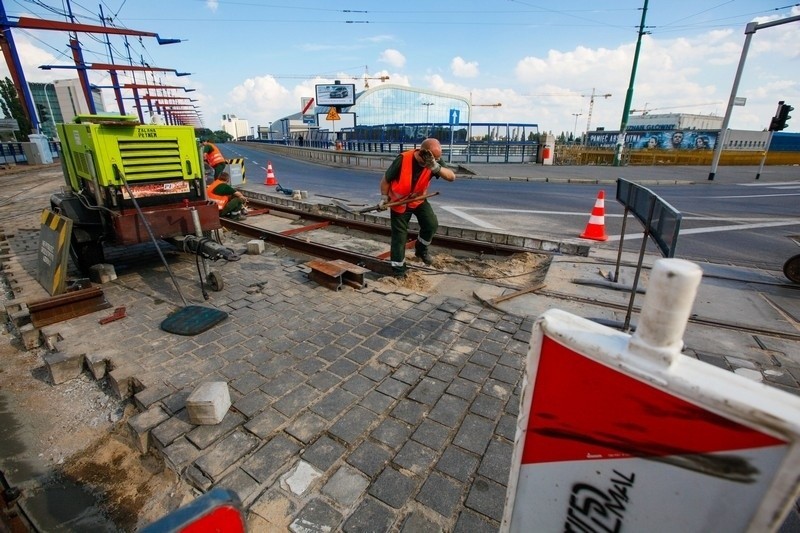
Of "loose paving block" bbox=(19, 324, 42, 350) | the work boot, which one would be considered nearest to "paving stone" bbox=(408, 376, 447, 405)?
the work boot

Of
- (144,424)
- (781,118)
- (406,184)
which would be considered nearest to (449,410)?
(144,424)

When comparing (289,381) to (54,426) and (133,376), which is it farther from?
(54,426)

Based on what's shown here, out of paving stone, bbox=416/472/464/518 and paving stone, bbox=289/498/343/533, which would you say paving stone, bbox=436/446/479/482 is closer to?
paving stone, bbox=416/472/464/518

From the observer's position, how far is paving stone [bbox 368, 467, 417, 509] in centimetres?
213

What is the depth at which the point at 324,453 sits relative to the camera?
2.43 meters

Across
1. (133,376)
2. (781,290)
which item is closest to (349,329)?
(133,376)

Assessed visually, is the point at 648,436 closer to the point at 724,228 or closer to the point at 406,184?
the point at 406,184

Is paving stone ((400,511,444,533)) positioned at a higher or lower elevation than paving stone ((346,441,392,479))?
lower

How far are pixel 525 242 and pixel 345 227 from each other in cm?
386

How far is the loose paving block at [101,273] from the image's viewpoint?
521 cm

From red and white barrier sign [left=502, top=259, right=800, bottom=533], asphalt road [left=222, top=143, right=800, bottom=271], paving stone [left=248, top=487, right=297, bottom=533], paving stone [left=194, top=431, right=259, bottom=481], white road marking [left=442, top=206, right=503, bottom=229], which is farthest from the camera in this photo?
white road marking [left=442, top=206, right=503, bottom=229]

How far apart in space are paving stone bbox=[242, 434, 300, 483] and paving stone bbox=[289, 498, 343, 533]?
33 cm

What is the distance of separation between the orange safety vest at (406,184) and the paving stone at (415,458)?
11.5 feet

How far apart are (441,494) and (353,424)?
31.2 inches
